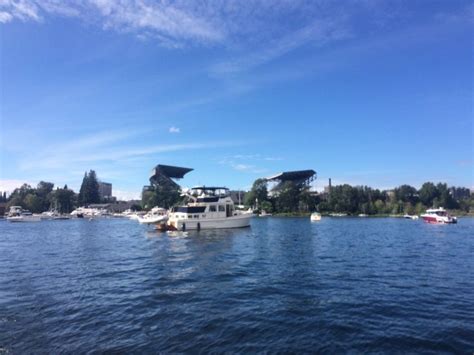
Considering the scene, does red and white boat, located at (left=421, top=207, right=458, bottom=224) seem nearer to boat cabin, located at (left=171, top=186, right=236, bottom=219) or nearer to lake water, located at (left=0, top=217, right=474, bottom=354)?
boat cabin, located at (left=171, top=186, right=236, bottom=219)

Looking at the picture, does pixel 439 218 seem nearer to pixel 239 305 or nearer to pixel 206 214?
pixel 206 214

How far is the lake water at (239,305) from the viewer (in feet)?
43.0

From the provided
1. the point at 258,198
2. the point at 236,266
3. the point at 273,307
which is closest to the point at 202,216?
the point at 236,266

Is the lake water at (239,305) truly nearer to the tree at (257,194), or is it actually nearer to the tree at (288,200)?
the tree at (257,194)

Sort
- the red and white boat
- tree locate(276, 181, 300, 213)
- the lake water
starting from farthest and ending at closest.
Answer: tree locate(276, 181, 300, 213) → the red and white boat → the lake water

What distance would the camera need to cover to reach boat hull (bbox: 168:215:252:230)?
69.3 meters

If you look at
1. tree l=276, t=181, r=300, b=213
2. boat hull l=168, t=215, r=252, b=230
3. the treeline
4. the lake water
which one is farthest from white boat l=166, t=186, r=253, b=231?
tree l=276, t=181, r=300, b=213

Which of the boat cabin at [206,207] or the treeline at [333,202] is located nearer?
the boat cabin at [206,207]

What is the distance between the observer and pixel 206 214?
232 feet

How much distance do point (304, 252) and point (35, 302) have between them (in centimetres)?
2628

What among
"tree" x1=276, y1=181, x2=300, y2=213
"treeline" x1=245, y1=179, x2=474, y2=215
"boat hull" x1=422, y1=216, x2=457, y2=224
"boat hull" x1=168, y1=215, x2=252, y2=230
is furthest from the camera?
"tree" x1=276, y1=181, x2=300, y2=213

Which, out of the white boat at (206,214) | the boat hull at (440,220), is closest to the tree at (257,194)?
the boat hull at (440,220)

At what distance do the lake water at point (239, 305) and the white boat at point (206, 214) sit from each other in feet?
117

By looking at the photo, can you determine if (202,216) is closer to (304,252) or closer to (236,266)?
(304,252)
